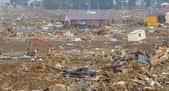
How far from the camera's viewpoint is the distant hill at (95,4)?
81.9 metres

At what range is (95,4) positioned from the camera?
3317 inches

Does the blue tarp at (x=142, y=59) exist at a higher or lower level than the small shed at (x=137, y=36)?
higher

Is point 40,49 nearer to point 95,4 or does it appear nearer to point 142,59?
point 142,59

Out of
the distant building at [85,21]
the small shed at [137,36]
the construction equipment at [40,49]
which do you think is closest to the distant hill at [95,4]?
the distant building at [85,21]

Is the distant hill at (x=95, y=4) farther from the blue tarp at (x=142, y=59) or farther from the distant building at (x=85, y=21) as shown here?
the blue tarp at (x=142, y=59)

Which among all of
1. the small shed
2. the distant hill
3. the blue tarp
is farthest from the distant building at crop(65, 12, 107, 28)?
the distant hill

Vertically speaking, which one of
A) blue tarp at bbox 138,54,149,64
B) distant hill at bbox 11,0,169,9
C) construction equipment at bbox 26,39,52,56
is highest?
blue tarp at bbox 138,54,149,64

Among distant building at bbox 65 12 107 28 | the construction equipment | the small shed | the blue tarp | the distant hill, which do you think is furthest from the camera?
the distant hill

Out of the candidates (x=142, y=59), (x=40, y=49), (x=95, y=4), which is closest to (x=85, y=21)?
(x=40, y=49)

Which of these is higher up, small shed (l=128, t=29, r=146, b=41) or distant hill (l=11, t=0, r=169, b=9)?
small shed (l=128, t=29, r=146, b=41)

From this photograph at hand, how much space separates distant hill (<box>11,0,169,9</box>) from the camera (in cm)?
8194

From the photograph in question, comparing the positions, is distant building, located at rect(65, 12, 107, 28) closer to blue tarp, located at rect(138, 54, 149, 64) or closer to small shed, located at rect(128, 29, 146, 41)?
small shed, located at rect(128, 29, 146, 41)

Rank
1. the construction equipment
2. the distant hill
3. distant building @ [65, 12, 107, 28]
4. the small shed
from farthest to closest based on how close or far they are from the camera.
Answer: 1. the distant hill
2. distant building @ [65, 12, 107, 28]
3. the small shed
4. the construction equipment

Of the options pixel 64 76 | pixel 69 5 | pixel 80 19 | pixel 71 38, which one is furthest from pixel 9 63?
pixel 69 5
